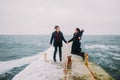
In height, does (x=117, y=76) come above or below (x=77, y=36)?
below

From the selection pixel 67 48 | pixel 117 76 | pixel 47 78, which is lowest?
pixel 117 76

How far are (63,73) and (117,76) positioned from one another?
432 inches

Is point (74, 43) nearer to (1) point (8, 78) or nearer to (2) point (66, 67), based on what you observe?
(2) point (66, 67)

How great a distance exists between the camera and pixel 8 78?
1460 centimetres

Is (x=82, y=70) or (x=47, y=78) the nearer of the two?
(x=47, y=78)

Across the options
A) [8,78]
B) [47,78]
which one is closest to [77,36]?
[47,78]

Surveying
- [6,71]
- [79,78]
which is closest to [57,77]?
[79,78]

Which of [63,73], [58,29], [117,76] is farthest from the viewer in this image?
[117,76]

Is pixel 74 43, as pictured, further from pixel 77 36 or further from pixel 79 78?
A: pixel 79 78

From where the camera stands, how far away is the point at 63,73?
7.84 metres

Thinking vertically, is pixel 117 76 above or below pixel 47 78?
below

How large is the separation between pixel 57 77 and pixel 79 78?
3.34 ft

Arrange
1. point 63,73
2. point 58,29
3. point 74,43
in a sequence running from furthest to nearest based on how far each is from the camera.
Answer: point 74,43
point 58,29
point 63,73

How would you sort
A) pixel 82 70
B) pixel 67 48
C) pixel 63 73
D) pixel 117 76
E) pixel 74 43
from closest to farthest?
pixel 63 73, pixel 82 70, pixel 74 43, pixel 67 48, pixel 117 76
